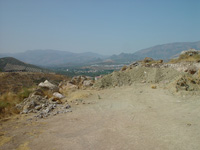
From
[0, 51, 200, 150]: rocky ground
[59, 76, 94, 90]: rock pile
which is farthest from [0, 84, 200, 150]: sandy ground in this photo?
[59, 76, 94, 90]: rock pile

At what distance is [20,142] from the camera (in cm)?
521

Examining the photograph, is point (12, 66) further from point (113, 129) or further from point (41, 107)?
point (113, 129)

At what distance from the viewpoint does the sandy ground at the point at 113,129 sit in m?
4.88

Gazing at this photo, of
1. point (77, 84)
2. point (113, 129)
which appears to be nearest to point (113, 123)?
point (113, 129)

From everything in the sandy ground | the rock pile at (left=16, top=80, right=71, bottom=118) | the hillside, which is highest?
the hillside

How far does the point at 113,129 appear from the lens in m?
6.04

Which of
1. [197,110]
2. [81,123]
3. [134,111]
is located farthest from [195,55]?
[81,123]

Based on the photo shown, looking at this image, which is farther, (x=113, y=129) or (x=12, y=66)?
(x=12, y=66)

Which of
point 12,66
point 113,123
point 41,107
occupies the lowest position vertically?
point 113,123

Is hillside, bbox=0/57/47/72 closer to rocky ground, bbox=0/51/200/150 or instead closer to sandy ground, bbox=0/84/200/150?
rocky ground, bbox=0/51/200/150

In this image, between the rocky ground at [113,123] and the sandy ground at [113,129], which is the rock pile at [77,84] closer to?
the rocky ground at [113,123]

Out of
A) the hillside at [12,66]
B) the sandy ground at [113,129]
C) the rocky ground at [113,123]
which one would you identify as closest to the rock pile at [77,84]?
the rocky ground at [113,123]

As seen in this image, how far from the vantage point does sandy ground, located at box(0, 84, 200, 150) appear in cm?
488

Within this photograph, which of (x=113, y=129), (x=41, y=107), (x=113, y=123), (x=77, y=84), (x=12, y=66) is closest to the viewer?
(x=113, y=129)
